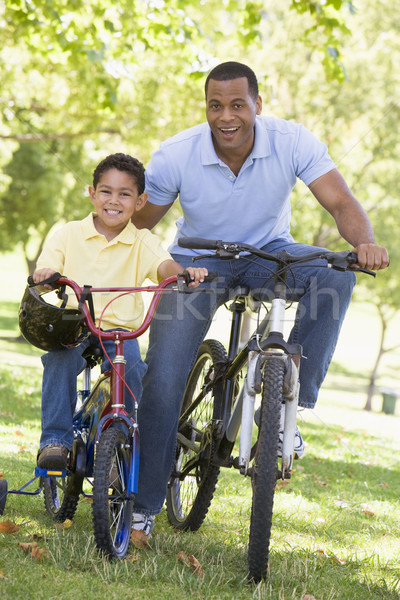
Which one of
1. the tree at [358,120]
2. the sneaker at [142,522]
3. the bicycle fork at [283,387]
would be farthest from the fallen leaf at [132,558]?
the tree at [358,120]

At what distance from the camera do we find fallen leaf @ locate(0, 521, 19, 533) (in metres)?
3.28

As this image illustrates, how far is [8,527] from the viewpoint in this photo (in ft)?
10.8

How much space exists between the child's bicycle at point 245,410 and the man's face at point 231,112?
0.60 meters

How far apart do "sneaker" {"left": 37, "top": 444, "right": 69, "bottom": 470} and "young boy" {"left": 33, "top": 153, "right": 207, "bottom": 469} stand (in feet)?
0.08

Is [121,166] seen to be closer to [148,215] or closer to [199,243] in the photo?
[148,215]

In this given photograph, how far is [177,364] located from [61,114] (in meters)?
11.4

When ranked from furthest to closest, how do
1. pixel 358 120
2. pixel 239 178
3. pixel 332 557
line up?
pixel 358 120 → pixel 239 178 → pixel 332 557

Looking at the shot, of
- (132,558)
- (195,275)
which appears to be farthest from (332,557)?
(195,275)

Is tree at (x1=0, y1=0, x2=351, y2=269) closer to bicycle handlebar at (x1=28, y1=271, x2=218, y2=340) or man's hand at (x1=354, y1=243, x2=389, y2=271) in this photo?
bicycle handlebar at (x1=28, y1=271, x2=218, y2=340)

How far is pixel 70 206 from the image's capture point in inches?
861

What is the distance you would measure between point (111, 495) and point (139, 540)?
0.35 meters

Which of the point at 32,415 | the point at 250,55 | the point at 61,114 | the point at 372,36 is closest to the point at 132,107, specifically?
the point at 61,114

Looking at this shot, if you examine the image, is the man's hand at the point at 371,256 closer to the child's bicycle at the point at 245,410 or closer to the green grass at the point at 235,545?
the child's bicycle at the point at 245,410

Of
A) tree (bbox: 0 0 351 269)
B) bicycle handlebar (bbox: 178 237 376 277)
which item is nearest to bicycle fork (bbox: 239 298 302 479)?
bicycle handlebar (bbox: 178 237 376 277)
